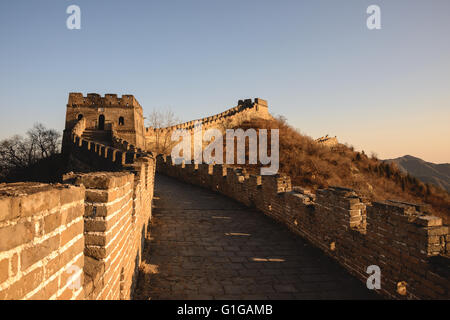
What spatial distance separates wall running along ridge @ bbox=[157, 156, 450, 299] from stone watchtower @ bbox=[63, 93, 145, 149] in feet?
88.9

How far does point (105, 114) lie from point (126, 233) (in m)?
32.8

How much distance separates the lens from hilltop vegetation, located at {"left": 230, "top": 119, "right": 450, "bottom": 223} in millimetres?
19984

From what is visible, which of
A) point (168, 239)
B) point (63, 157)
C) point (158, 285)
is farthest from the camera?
point (63, 157)

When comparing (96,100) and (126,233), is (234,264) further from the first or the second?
(96,100)

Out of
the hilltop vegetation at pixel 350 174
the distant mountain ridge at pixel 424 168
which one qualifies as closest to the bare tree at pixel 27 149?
the hilltop vegetation at pixel 350 174

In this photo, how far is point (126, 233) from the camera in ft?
10.2

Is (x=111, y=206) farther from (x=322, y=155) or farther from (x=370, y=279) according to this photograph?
(x=322, y=155)

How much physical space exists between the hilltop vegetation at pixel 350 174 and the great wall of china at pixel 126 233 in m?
11.5

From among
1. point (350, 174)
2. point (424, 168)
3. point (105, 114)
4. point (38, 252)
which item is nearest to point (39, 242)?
Answer: point (38, 252)

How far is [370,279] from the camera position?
4.50 m

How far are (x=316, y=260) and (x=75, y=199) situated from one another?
16.8ft

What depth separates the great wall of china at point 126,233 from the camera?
119 cm

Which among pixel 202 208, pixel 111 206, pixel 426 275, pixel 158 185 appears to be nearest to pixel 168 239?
pixel 202 208

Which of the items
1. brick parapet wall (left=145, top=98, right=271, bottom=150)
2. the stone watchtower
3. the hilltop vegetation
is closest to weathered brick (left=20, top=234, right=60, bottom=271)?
the hilltop vegetation
